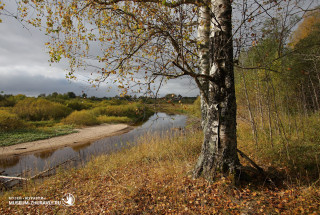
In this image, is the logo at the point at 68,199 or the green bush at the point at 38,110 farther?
the green bush at the point at 38,110

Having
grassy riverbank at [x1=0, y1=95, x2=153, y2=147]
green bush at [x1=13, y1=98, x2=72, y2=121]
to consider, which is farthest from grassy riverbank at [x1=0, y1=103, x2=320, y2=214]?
green bush at [x1=13, y1=98, x2=72, y2=121]

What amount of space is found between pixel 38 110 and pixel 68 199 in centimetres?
1653

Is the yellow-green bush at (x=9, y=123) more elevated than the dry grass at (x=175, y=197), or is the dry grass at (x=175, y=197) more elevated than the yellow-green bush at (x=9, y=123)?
the yellow-green bush at (x=9, y=123)

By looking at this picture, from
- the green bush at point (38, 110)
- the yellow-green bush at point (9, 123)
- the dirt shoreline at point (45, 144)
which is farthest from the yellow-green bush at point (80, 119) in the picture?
the dirt shoreline at point (45, 144)

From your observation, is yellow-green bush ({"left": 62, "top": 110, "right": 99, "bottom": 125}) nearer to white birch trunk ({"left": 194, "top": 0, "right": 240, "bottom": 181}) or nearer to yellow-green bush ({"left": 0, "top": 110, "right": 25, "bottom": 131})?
yellow-green bush ({"left": 0, "top": 110, "right": 25, "bottom": 131})

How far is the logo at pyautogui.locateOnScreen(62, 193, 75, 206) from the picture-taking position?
328 centimetres

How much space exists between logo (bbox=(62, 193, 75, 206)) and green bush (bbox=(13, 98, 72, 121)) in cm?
1507

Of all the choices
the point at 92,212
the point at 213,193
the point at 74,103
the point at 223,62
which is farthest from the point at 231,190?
the point at 74,103

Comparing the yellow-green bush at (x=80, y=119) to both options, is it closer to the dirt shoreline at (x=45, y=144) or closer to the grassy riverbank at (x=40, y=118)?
the grassy riverbank at (x=40, y=118)

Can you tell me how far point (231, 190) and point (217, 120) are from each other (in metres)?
1.15

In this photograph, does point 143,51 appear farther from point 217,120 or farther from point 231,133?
point 231,133

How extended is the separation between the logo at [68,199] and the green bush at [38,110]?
15.1 meters

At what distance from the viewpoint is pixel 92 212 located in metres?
2.71

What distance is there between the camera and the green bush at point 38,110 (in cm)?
1480
